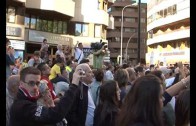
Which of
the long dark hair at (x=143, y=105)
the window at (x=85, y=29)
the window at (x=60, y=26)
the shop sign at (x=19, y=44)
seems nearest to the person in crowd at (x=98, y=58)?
the long dark hair at (x=143, y=105)

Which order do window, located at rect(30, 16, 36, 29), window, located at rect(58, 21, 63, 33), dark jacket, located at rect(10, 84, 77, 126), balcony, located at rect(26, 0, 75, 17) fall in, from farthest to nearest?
1. window, located at rect(58, 21, 63, 33)
2. window, located at rect(30, 16, 36, 29)
3. balcony, located at rect(26, 0, 75, 17)
4. dark jacket, located at rect(10, 84, 77, 126)

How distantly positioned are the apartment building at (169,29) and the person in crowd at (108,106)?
40.5 metres

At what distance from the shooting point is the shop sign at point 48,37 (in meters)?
34.7

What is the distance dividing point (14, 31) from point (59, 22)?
359 inches

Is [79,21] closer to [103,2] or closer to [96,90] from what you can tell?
[103,2]

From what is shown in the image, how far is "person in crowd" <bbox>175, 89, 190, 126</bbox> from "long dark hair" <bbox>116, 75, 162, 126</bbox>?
0.42 m

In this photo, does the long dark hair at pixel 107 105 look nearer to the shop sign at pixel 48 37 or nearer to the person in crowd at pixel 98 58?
the person in crowd at pixel 98 58

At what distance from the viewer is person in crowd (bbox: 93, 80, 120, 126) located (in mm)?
4840

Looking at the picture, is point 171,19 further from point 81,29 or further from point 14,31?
point 14,31

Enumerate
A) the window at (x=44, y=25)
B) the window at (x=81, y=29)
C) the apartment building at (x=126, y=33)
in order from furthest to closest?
the apartment building at (x=126, y=33), the window at (x=81, y=29), the window at (x=44, y=25)

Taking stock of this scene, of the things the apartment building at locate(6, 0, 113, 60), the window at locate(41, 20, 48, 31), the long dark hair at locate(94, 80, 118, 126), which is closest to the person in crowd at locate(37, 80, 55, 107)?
the long dark hair at locate(94, 80, 118, 126)

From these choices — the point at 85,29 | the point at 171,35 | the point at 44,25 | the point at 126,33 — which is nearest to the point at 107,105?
the point at 44,25

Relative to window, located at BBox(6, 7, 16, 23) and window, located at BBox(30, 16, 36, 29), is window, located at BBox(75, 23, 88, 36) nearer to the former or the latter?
window, located at BBox(30, 16, 36, 29)
